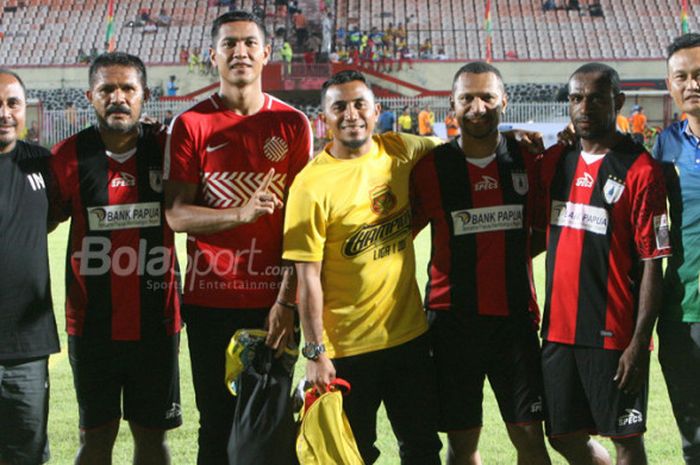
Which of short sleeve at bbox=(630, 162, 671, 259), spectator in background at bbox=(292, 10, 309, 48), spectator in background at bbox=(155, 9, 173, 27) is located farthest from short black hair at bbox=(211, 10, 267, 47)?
spectator in background at bbox=(155, 9, 173, 27)

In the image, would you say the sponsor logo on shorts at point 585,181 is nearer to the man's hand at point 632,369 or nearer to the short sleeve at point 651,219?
the short sleeve at point 651,219

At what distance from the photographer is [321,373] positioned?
3779mm

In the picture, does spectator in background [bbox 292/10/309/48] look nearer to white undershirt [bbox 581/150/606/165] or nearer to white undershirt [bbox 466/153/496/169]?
white undershirt [bbox 466/153/496/169]

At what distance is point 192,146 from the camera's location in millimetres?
3980

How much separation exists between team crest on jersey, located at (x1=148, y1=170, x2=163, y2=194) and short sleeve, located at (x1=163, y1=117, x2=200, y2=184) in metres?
0.22

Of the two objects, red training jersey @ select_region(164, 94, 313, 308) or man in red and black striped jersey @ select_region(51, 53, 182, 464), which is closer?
red training jersey @ select_region(164, 94, 313, 308)

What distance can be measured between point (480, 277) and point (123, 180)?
1732 millimetres

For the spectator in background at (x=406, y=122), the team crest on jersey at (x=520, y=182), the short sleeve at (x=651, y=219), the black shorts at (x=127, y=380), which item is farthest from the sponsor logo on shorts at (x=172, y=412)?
the spectator in background at (x=406, y=122)

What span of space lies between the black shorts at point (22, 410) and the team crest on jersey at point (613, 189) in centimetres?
264

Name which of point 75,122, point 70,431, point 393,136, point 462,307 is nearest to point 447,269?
point 462,307

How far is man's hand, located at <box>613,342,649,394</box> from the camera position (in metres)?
3.72

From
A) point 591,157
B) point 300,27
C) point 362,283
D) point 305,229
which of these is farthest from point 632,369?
point 300,27

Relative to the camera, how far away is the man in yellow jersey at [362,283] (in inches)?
150

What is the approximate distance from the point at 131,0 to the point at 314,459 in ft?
149
